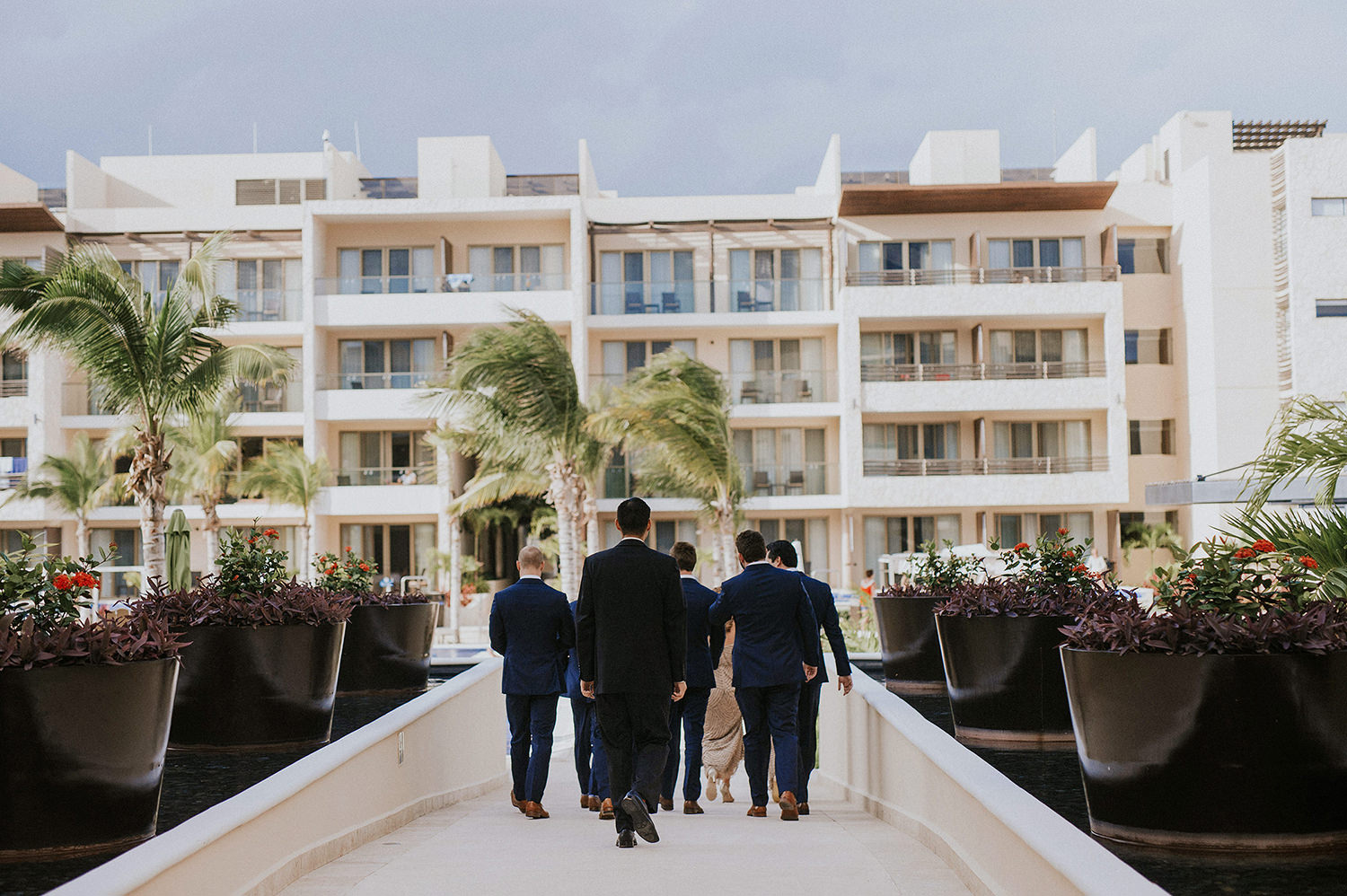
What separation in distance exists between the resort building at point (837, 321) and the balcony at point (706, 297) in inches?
3.0

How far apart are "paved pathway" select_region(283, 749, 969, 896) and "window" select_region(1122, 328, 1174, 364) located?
104 feet

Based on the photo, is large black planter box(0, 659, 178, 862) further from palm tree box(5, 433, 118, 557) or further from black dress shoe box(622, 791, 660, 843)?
palm tree box(5, 433, 118, 557)

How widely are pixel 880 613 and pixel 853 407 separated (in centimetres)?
2375

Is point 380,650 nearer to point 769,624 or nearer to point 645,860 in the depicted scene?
point 769,624

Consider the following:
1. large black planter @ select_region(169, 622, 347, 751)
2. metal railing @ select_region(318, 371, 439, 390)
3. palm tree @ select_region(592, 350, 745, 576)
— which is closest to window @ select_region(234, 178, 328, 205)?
metal railing @ select_region(318, 371, 439, 390)

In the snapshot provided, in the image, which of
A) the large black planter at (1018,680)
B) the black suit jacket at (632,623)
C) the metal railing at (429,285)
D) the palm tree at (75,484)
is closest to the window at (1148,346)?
the metal railing at (429,285)

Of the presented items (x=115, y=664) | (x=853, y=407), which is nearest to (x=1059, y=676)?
(x=115, y=664)

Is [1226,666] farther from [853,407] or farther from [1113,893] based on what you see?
[853,407]

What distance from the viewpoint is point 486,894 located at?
5.53 metres

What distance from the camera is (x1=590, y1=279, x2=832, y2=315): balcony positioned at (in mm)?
36156

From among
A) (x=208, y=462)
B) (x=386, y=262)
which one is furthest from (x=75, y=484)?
(x=386, y=262)

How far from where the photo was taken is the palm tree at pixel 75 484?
35.6m

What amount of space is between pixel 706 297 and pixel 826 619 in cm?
2801

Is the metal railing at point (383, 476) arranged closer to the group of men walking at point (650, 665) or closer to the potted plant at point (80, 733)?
the group of men walking at point (650, 665)
